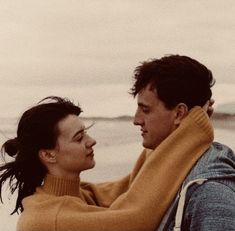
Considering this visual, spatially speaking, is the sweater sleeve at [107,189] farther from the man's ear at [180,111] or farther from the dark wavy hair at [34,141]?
the man's ear at [180,111]

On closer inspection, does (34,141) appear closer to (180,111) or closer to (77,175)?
(77,175)

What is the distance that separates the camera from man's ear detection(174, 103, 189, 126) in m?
1.43

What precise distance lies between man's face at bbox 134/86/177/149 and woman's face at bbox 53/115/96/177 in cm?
16

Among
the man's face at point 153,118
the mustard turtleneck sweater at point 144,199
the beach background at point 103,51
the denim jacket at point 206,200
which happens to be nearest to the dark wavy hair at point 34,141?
the mustard turtleneck sweater at point 144,199

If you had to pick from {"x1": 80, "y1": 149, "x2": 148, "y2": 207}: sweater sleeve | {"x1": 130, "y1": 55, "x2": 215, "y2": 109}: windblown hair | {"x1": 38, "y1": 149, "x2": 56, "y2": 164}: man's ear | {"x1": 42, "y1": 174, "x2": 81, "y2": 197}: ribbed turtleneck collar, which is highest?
{"x1": 130, "y1": 55, "x2": 215, "y2": 109}: windblown hair

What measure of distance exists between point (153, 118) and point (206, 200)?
0.88 feet

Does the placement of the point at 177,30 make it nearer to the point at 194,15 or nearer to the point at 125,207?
the point at 194,15

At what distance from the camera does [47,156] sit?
1.59 m

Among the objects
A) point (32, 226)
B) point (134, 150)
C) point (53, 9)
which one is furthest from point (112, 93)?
point (32, 226)

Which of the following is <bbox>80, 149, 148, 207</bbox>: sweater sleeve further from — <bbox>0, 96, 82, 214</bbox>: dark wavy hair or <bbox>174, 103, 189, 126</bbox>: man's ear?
<bbox>174, 103, 189, 126</bbox>: man's ear

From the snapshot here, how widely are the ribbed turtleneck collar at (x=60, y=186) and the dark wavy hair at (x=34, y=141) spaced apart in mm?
51

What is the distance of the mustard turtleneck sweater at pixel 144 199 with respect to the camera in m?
1.33

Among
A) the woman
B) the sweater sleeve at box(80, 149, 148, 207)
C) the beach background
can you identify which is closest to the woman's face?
the woman

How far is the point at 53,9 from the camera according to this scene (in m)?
2.32
